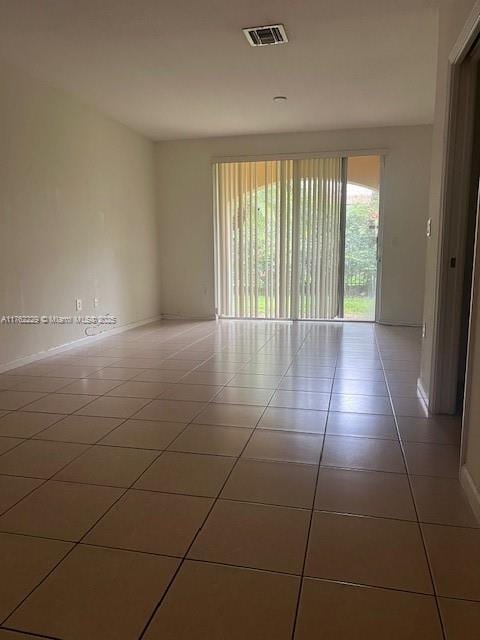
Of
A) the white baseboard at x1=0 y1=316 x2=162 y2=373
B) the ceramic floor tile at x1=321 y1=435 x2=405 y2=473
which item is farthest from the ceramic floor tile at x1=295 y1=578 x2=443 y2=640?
the white baseboard at x1=0 y1=316 x2=162 y2=373

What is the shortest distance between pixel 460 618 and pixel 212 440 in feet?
4.77

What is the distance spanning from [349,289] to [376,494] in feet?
16.2

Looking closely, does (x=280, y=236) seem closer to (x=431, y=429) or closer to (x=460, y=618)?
(x=431, y=429)

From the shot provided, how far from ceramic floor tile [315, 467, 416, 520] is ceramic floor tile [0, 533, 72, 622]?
1.01m

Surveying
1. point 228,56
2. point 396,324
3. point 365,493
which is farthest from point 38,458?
point 396,324

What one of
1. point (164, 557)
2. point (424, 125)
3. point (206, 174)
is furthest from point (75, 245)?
point (424, 125)

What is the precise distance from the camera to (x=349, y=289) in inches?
262

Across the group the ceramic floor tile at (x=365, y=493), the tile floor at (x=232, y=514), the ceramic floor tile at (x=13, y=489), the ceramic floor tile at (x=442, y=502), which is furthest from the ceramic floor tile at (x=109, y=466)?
the ceramic floor tile at (x=442, y=502)

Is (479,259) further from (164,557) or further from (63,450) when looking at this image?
(63,450)

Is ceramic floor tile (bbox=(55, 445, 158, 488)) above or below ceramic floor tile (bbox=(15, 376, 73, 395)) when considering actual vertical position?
below

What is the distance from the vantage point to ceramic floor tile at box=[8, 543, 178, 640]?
50.9 inches

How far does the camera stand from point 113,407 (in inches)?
121

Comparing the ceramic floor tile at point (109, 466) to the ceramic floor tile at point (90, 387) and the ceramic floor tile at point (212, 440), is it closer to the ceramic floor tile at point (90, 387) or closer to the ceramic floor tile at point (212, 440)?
the ceramic floor tile at point (212, 440)

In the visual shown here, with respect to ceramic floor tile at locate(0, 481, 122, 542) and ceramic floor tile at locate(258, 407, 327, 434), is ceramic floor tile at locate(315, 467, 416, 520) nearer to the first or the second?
ceramic floor tile at locate(258, 407, 327, 434)
